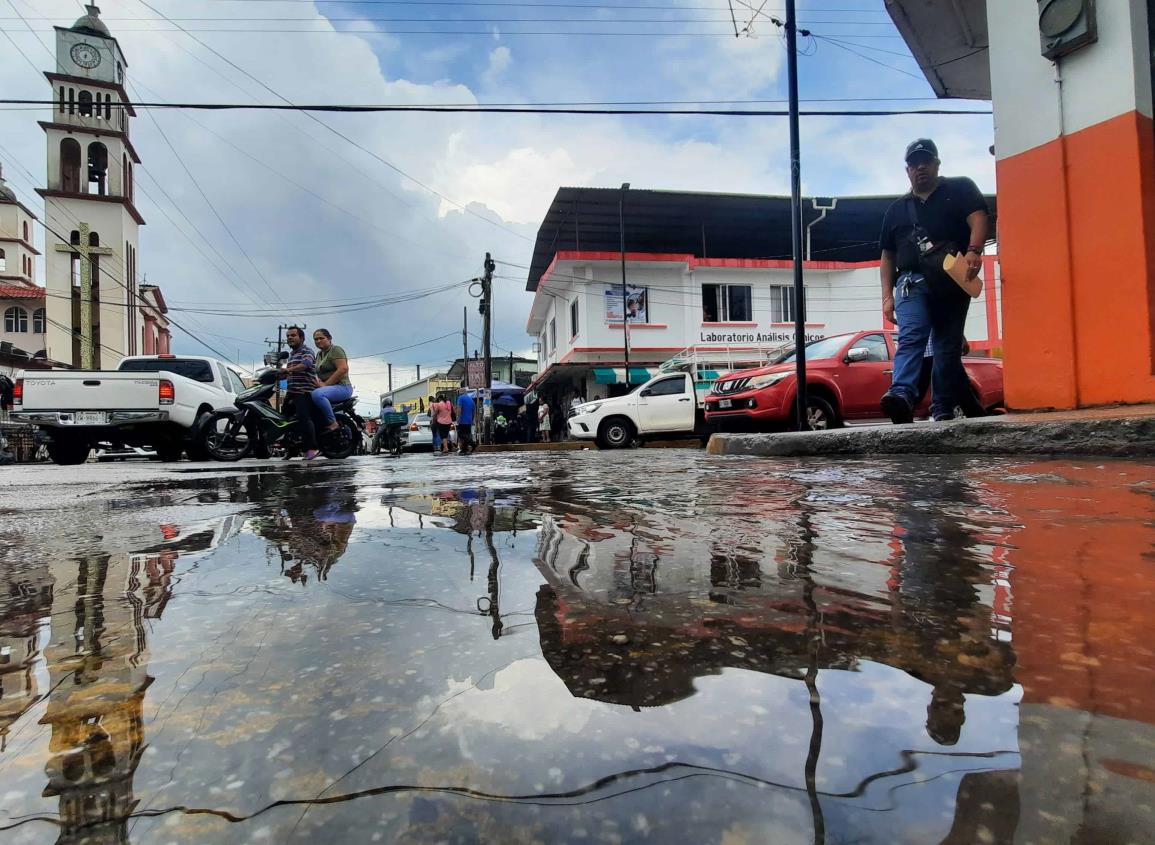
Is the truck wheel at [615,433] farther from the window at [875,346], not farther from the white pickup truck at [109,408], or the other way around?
the white pickup truck at [109,408]

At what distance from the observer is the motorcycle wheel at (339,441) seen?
27.5ft

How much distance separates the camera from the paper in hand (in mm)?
4293

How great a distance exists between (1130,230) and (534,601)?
4590 mm

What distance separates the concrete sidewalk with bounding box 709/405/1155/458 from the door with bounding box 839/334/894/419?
3760mm

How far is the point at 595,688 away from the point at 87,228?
47696 millimetres

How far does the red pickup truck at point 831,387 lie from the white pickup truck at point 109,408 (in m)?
7.11

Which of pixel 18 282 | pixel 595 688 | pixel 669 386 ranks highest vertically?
pixel 18 282

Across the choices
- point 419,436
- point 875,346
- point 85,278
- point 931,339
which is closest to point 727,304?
point 419,436

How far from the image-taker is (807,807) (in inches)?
23.5

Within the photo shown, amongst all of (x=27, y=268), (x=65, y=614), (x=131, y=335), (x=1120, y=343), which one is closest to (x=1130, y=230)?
(x=1120, y=343)

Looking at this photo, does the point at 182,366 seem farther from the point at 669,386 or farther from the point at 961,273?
the point at 961,273

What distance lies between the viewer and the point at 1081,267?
4.13m

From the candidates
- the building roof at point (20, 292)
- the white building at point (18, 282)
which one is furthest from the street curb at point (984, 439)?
the building roof at point (20, 292)

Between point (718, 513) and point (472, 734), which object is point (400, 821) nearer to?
point (472, 734)
